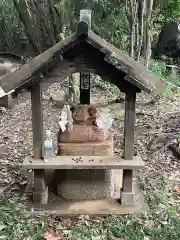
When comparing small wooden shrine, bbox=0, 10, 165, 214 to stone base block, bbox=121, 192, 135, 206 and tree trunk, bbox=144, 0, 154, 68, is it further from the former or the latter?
tree trunk, bbox=144, 0, 154, 68

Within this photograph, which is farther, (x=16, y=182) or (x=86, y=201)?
(x=16, y=182)

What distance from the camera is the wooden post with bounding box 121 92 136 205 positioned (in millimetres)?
4246

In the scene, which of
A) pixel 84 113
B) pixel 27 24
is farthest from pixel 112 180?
pixel 27 24

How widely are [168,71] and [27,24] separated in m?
5.39

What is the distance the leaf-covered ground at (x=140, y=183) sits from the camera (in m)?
4.03

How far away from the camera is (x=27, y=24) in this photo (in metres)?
10.9

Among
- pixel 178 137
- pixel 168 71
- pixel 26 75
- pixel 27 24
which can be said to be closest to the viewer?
pixel 26 75

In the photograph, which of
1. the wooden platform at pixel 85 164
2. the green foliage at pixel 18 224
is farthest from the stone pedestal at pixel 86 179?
the green foliage at pixel 18 224

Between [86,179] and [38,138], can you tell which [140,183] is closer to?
[86,179]

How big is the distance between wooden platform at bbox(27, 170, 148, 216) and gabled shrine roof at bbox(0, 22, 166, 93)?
139 cm

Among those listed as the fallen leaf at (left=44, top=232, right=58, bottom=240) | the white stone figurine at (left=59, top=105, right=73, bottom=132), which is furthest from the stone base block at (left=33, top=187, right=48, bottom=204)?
the white stone figurine at (left=59, top=105, right=73, bottom=132)

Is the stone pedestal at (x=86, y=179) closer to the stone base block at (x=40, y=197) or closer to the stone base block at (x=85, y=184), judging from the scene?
the stone base block at (x=85, y=184)

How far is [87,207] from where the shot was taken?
14.8 feet

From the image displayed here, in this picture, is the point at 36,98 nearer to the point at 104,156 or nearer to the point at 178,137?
the point at 104,156
